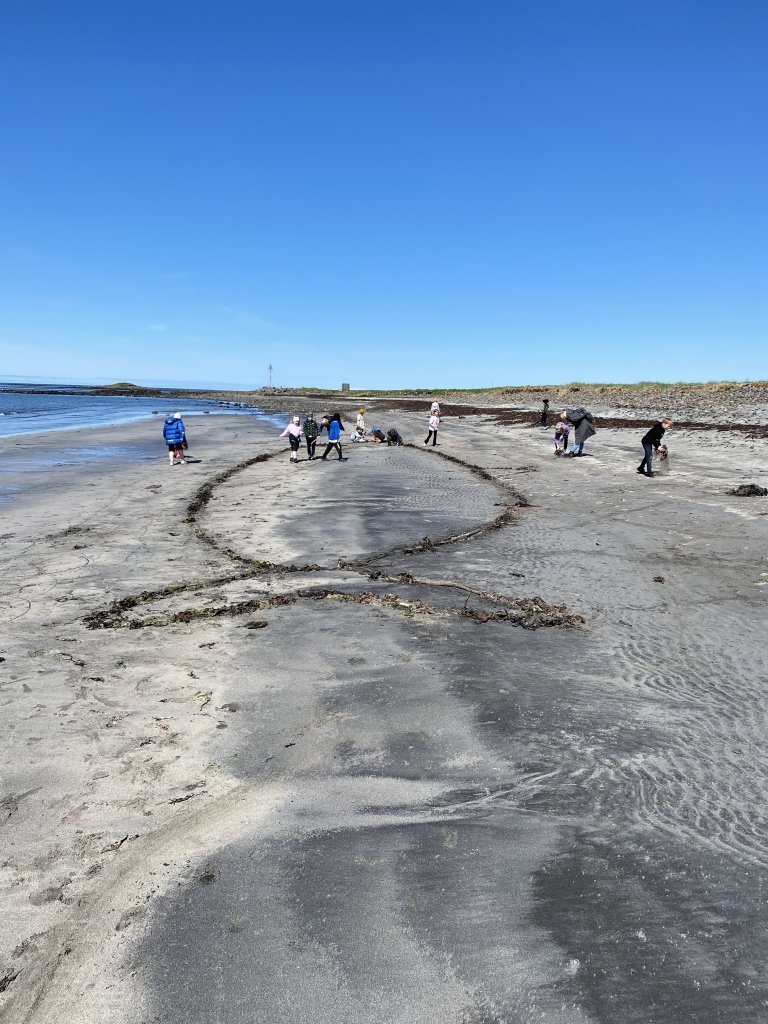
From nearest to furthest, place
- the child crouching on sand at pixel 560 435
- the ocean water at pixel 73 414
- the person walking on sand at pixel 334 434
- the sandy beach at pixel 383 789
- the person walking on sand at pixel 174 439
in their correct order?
the sandy beach at pixel 383 789 < the person walking on sand at pixel 174 439 < the person walking on sand at pixel 334 434 < the child crouching on sand at pixel 560 435 < the ocean water at pixel 73 414

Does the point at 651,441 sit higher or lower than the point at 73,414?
higher

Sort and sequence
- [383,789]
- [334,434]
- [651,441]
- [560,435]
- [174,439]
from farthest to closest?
1. [560,435]
2. [334,434]
3. [174,439]
4. [651,441]
5. [383,789]

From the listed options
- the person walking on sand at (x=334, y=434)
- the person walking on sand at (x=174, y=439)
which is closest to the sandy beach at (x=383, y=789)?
the person walking on sand at (x=174, y=439)

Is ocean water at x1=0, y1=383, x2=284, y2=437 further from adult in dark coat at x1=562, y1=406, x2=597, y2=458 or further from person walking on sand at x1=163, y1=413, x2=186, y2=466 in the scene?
adult in dark coat at x1=562, y1=406, x2=597, y2=458

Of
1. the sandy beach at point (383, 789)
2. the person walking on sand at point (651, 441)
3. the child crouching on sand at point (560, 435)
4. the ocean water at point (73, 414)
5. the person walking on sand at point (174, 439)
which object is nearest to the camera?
the sandy beach at point (383, 789)

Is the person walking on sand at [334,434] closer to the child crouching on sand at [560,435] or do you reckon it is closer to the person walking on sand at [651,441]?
the child crouching on sand at [560,435]

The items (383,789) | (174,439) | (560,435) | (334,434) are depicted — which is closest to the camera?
(383,789)

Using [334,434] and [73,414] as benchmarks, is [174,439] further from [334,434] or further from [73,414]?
[73,414]

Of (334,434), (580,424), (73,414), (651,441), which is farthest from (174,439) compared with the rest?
(73,414)

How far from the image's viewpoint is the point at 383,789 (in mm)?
4137

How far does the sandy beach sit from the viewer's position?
114 inches

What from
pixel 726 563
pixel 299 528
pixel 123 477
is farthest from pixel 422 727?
pixel 123 477

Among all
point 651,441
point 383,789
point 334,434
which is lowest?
point 383,789

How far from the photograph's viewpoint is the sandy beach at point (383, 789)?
2.89 metres
